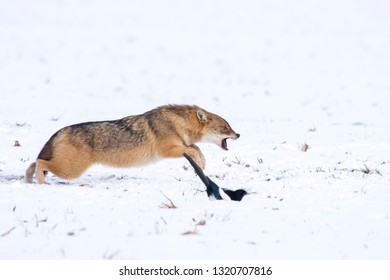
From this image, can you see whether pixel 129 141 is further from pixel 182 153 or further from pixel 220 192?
pixel 220 192

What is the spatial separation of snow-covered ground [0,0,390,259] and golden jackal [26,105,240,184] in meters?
0.35

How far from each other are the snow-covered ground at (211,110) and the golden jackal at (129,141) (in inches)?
13.8

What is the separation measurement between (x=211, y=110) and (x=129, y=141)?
29.5 ft

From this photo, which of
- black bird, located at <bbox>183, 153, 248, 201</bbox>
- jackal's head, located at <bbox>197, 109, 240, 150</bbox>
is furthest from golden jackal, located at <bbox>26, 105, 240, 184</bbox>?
black bird, located at <bbox>183, 153, 248, 201</bbox>

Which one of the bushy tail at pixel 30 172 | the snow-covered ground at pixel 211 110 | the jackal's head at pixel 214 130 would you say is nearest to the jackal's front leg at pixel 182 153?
the snow-covered ground at pixel 211 110

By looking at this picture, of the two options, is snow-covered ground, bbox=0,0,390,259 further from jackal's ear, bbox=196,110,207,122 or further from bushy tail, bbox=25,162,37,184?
jackal's ear, bbox=196,110,207,122

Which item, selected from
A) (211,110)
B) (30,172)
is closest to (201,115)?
(30,172)

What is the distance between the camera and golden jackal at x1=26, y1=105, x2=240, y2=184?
861 centimetres

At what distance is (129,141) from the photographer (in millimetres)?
8969

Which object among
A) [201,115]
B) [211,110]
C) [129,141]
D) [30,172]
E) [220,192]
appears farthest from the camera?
[211,110]

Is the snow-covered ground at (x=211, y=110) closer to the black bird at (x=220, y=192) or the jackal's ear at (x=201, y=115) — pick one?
the black bird at (x=220, y=192)

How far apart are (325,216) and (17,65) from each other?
19831 millimetres

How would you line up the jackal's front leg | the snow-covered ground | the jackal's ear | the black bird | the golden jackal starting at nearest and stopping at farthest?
1. the snow-covered ground
2. the black bird
3. the golden jackal
4. the jackal's front leg
5. the jackal's ear

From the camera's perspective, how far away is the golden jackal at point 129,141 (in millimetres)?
8609
